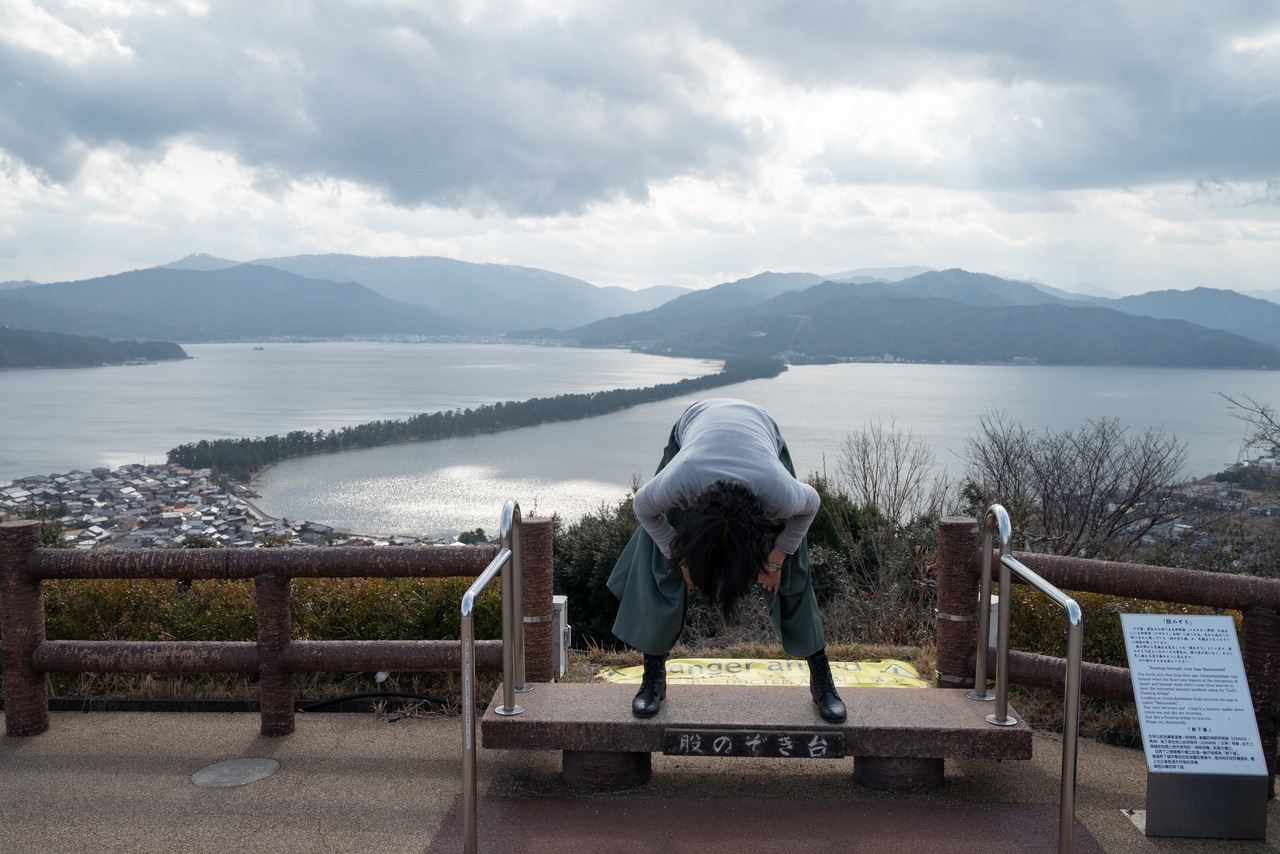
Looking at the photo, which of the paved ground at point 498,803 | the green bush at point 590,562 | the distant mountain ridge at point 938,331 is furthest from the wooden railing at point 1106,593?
the distant mountain ridge at point 938,331

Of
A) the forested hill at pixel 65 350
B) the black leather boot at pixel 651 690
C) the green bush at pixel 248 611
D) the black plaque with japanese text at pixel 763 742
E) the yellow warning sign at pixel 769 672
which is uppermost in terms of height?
the forested hill at pixel 65 350

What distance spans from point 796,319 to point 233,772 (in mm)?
95435

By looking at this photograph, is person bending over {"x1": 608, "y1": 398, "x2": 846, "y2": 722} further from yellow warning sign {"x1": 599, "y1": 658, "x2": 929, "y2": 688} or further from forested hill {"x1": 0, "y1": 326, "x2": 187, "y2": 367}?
forested hill {"x1": 0, "y1": 326, "x2": 187, "y2": 367}

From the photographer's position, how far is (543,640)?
356cm

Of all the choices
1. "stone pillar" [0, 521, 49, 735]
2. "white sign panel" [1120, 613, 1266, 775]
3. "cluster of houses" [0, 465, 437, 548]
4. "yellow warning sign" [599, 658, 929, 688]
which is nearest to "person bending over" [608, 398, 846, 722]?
"white sign panel" [1120, 613, 1266, 775]

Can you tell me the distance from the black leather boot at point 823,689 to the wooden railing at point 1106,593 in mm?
731

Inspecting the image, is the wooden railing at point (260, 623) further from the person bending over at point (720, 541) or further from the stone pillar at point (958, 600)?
the stone pillar at point (958, 600)

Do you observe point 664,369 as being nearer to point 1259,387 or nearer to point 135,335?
point 1259,387

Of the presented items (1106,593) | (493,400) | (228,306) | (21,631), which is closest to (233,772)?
(21,631)

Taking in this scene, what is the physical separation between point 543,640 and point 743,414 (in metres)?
1.36

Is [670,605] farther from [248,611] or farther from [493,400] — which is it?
[493,400]

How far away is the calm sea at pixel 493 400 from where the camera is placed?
116 feet

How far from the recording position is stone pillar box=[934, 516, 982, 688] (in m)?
3.46

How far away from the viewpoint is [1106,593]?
323 centimetres
